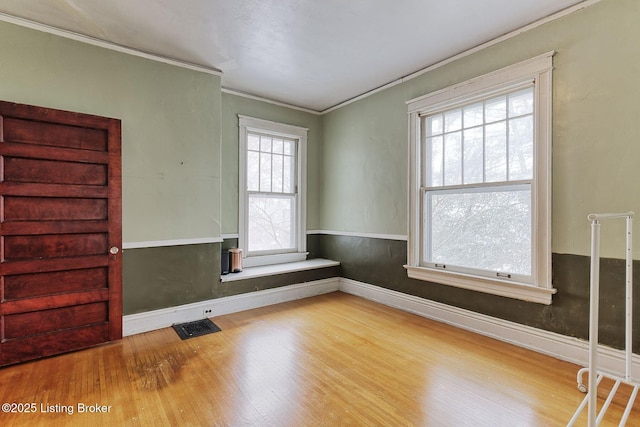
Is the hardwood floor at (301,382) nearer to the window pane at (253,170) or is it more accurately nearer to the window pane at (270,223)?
the window pane at (270,223)

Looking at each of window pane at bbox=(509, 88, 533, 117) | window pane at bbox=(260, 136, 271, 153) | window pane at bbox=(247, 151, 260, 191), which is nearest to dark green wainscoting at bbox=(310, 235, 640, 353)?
window pane at bbox=(509, 88, 533, 117)

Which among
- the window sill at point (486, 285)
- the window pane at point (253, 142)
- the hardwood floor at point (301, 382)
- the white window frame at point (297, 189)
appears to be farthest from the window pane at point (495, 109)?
the window pane at point (253, 142)

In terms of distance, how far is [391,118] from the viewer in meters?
3.98

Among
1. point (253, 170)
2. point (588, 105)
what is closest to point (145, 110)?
point (253, 170)

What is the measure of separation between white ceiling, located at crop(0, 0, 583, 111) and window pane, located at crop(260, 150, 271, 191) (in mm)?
1187

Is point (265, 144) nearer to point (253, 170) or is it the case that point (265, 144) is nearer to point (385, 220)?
point (253, 170)

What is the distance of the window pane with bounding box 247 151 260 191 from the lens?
14.4ft

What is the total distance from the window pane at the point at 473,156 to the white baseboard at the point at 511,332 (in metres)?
1.38

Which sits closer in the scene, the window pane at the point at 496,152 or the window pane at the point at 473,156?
the window pane at the point at 496,152

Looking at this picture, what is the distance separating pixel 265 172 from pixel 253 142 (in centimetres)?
45

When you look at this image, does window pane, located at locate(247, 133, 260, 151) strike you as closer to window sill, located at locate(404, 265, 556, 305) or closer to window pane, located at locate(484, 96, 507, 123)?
window sill, located at locate(404, 265, 556, 305)

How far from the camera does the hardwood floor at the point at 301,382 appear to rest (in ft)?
6.20

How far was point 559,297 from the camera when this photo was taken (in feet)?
8.62

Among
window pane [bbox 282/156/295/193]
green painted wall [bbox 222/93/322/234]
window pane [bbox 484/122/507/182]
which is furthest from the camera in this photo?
window pane [bbox 282/156/295/193]
